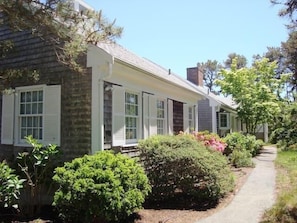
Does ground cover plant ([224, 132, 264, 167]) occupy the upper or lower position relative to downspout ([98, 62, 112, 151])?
lower

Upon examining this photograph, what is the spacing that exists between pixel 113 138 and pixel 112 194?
2658 mm

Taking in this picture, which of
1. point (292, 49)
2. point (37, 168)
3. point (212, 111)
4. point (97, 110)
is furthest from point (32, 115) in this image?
point (292, 49)

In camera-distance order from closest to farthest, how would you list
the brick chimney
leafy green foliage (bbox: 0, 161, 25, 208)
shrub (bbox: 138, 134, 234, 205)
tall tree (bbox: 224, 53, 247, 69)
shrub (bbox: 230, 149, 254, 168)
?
leafy green foliage (bbox: 0, 161, 25, 208)
shrub (bbox: 138, 134, 234, 205)
shrub (bbox: 230, 149, 254, 168)
the brick chimney
tall tree (bbox: 224, 53, 247, 69)

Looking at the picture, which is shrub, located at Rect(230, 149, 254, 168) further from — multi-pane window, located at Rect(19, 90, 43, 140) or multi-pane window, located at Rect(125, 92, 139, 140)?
multi-pane window, located at Rect(19, 90, 43, 140)


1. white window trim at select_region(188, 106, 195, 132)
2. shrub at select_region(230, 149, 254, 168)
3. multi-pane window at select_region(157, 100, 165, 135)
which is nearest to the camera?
multi-pane window at select_region(157, 100, 165, 135)

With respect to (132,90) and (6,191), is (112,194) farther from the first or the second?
(132,90)

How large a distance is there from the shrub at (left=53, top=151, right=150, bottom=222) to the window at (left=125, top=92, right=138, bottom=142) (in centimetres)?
280

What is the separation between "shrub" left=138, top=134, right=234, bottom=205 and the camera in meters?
7.43

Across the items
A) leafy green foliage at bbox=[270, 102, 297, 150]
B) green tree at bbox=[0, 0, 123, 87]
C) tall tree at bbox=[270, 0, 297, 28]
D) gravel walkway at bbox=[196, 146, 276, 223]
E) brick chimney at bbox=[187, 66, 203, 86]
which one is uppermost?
brick chimney at bbox=[187, 66, 203, 86]

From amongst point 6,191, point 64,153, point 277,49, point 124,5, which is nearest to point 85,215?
point 6,191

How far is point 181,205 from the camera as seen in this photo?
7488 mm

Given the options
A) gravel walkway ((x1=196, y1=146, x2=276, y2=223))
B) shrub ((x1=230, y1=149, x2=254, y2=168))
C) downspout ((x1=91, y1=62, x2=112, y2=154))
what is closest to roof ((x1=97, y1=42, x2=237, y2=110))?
downspout ((x1=91, y1=62, x2=112, y2=154))

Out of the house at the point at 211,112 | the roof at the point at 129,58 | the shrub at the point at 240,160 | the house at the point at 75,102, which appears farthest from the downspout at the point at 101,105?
the house at the point at 211,112

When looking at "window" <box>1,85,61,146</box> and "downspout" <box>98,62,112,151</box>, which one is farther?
"window" <box>1,85,61,146</box>
